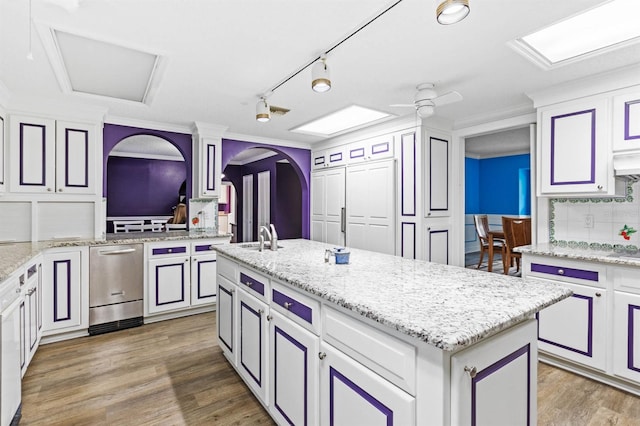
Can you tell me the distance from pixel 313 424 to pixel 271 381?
437 mm

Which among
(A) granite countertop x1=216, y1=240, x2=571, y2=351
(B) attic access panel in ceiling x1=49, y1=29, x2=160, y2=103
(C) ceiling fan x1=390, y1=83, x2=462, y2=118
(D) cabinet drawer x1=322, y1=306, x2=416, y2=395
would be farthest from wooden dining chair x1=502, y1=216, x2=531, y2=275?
(B) attic access panel in ceiling x1=49, y1=29, x2=160, y2=103

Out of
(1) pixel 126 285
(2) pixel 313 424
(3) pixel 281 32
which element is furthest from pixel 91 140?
(2) pixel 313 424

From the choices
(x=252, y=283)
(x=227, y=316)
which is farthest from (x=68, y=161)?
(x=252, y=283)

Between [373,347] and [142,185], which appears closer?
[373,347]

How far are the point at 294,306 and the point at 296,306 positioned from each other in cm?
2

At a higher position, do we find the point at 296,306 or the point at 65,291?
the point at 296,306

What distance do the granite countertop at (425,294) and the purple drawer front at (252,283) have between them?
107 mm

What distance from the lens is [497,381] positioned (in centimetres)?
115

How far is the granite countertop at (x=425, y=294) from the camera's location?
3.33 feet

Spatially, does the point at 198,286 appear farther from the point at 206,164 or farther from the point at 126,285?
the point at 206,164

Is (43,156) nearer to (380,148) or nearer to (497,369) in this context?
(380,148)

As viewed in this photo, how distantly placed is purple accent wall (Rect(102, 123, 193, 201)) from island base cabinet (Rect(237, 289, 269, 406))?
2.63 m

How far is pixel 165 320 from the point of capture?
3.73 m

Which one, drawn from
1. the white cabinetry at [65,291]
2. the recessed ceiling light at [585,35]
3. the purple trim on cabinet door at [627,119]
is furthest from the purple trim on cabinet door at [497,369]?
the white cabinetry at [65,291]
